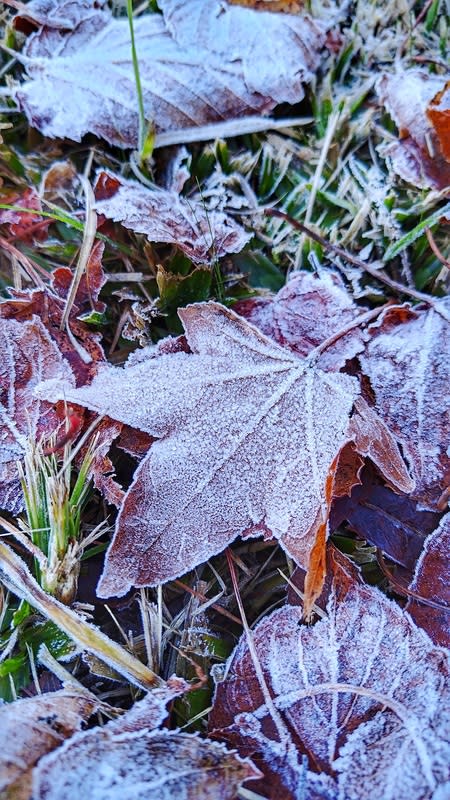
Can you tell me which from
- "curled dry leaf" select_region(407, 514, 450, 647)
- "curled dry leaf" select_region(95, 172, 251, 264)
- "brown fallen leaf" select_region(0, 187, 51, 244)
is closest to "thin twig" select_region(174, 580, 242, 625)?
"curled dry leaf" select_region(407, 514, 450, 647)

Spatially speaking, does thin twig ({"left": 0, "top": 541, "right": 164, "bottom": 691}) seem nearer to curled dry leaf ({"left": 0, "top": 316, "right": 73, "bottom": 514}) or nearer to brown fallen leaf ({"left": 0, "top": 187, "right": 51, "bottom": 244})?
curled dry leaf ({"left": 0, "top": 316, "right": 73, "bottom": 514})

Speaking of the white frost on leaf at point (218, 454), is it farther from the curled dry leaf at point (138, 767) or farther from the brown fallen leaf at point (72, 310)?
the curled dry leaf at point (138, 767)

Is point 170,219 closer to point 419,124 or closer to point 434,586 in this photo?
point 419,124

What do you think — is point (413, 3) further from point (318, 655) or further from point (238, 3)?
point (318, 655)

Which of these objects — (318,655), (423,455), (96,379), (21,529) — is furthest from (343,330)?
(21,529)

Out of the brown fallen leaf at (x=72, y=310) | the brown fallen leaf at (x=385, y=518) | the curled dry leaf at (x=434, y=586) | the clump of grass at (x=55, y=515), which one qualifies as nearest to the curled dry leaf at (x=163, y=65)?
Answer: the brown fallen leaf at (x=72, y=310)

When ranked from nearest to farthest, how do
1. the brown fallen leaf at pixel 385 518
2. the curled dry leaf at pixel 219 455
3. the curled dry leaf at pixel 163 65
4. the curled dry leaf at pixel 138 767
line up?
the curled dry leaf at pixel 138 767
the curled dry leaf at pixel 219 455
the brown fallen leaf at pixel 385 518
the curled dry leaf at pixel 163 65

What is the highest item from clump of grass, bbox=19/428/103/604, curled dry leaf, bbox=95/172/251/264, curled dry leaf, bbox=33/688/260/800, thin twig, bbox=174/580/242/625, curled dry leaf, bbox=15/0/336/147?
curled dry leaf, bbox=15/0/336/147
